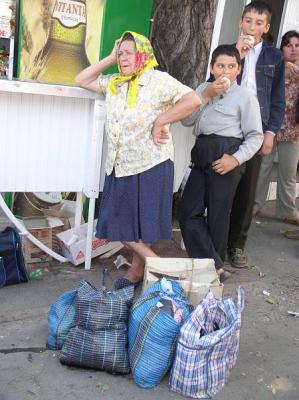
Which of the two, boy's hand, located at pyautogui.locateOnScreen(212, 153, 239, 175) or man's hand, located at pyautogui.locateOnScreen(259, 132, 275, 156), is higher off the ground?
man's hand, located at pyautogui.locateOnScreen(259, 132, 275, 156)

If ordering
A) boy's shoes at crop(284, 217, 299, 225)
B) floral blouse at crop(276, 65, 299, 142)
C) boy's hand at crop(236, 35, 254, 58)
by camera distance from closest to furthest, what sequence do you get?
boy's hand at crop(236, 35, 254, 58), floral blouse at crop(276, 65, 299, 142), boy's shoes at crop(284, 217, 299, 225)

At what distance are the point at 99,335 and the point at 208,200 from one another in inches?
55.3

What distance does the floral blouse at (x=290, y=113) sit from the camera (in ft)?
16.4

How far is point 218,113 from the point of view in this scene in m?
3.62

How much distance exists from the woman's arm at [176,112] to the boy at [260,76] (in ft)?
2.06

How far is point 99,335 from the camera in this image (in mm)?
2836

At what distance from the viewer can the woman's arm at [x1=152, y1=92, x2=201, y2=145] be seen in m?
3.31

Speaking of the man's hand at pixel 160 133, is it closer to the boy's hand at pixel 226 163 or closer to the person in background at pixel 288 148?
the boy's hand at pixel 226 163

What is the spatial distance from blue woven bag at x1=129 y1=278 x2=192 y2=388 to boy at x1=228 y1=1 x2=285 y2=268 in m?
1.58

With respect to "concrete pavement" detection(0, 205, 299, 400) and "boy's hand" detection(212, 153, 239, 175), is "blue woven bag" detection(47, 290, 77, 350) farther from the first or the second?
"boy's hand" detection(212, 153, 239, 175)

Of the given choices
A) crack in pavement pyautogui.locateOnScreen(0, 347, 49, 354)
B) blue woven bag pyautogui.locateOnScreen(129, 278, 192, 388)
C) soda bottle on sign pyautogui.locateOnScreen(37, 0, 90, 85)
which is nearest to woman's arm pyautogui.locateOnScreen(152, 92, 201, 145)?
blue woven bag pyautogui.locateOnScreen(129, 278, 192, 388)

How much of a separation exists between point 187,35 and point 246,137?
1.45 meters

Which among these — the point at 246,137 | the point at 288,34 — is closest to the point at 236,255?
the point at 246,137

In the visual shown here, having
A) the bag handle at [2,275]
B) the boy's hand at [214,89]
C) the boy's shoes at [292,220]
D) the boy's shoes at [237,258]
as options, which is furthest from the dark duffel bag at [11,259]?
the boy's shoes at [292,220]
